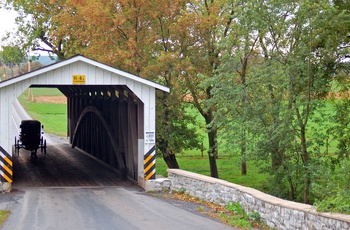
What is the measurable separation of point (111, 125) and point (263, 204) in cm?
1361

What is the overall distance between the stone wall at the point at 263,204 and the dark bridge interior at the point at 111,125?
3.43 metres

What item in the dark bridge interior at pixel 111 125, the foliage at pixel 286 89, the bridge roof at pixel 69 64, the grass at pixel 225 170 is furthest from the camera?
the grass at pixel 225 170

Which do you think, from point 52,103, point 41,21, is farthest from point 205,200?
→ point 52,103

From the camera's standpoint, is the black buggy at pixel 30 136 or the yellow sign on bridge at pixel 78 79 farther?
the black buggy at pixel 30 136

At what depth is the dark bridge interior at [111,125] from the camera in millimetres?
19875

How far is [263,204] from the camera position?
11.5m

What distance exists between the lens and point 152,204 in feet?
47.8

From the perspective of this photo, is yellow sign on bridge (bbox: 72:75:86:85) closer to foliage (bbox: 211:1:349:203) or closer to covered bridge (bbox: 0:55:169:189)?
covered bridge (bbox: 0:55:169:189)

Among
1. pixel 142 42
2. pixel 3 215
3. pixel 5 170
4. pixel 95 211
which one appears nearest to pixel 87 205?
pixel 95 211

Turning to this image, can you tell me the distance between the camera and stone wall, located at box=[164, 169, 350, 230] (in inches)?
370

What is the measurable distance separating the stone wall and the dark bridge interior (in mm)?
3426

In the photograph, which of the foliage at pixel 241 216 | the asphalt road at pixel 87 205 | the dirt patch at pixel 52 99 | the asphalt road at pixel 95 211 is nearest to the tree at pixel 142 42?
the asphalt road at pixel 87 205

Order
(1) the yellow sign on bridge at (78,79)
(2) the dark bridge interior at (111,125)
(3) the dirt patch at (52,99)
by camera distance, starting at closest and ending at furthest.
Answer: (1) the yellow sign on bridge at (78,79) → (2) the dark bridge interior at (111,125) → (3) the dirt patch at (52,99)

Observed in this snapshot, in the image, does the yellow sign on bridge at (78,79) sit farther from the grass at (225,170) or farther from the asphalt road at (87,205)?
the grass at (225,170)
